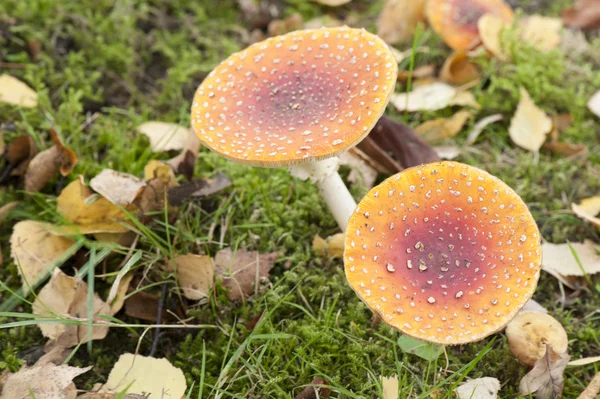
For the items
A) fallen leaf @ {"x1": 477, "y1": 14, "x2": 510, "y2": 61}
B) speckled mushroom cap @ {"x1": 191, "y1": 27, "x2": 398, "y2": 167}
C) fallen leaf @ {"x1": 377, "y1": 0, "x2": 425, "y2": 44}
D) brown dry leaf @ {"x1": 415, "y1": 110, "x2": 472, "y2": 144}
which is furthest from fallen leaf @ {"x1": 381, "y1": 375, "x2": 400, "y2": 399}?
fallen leaf @ {"x1": 377, "y1": 0, "x2": 425, "y2": 44}

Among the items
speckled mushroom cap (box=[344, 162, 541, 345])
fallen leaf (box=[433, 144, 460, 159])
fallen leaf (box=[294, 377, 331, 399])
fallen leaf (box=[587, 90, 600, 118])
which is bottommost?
fallen leaf (box=[294, 377, 331, 399])

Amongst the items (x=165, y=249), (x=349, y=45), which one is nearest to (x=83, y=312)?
(x=165, y=249)

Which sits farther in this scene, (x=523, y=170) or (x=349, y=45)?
(x=523, y=170)

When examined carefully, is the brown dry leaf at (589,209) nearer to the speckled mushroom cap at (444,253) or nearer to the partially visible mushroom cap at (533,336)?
the partially visible mushroom cap at (533,336)

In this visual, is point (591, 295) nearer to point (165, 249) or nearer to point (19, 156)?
point (165, 249)

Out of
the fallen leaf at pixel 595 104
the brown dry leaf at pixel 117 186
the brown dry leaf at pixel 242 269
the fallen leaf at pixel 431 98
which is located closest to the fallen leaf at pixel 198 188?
the brown dry leaf at pixel 117 186

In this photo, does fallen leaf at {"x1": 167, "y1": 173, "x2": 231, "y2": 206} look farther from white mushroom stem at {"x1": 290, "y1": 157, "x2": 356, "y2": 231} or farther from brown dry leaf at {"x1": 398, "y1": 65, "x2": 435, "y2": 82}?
brown dry leaf at {"x1": 398, "y1": 65, "x2": 435, "y2": 82}

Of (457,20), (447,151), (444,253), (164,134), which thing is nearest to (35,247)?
(164,134)
